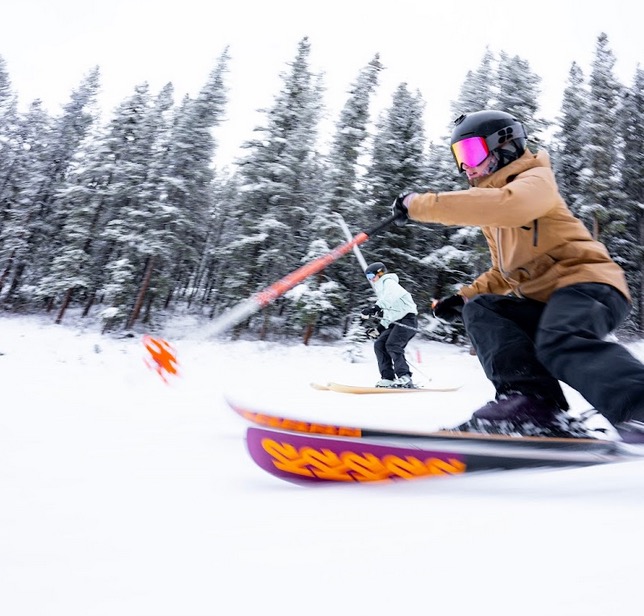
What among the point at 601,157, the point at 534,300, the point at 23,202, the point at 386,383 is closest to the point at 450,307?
the point at 534,300

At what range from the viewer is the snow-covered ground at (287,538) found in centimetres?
79

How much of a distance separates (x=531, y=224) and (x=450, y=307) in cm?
93

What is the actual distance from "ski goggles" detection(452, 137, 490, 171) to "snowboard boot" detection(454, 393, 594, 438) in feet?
4.48

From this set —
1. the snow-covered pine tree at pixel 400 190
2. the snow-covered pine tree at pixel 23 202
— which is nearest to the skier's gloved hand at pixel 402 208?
the snow-covered pine tree at pixel 400 190

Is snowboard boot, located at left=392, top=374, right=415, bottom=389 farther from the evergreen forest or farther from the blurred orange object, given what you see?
the evergreen forest

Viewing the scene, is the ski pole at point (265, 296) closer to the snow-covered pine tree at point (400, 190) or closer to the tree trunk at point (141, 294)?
the snow-covered pine tree at point (400, 190)

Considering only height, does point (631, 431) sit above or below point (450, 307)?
below

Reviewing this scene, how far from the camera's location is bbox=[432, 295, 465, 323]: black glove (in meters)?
2.96

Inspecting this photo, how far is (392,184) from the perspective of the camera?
63.0 feet

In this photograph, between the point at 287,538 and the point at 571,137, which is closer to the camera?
the point at 287,538

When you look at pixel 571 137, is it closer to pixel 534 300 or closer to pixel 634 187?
pixel 634 187

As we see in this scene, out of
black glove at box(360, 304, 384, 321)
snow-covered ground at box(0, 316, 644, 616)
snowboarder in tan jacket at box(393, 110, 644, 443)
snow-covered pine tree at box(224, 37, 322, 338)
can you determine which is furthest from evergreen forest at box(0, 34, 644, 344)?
snow-covered ground at box(0, 316, 644, 616)

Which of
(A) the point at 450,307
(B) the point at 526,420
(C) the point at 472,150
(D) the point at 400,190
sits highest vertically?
(D) the point at 400,190

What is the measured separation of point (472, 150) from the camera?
2467 mm
